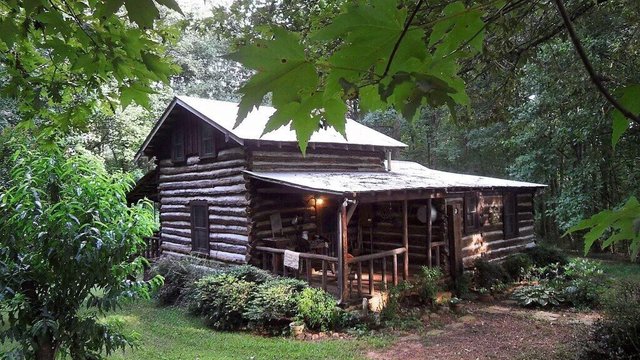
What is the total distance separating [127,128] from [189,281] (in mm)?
11588

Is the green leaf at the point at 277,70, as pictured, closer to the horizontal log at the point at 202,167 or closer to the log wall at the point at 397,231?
the horizontal log at the point at 202,167

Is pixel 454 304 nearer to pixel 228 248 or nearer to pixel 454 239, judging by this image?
pixel 454 239

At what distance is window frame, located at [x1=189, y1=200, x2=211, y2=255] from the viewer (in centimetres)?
1364

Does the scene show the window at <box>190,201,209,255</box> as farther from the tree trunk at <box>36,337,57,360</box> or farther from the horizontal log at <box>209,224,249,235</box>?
the tree trunk at <box>36,337,57,360</box>

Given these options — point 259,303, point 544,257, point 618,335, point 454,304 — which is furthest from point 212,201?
point 544,257

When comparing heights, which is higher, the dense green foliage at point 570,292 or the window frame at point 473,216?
the window frame at point 473,216

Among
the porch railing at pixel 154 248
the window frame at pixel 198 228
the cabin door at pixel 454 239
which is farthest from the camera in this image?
the porch railing at pixel 154 248

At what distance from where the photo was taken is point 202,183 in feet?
45.2

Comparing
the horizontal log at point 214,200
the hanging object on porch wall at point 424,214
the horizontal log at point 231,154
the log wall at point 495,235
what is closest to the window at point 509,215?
the log wall at point 495,235

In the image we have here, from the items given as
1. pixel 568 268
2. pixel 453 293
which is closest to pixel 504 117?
pixel 453 293

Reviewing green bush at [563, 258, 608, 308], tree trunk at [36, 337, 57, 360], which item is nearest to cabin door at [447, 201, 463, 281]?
green bush at [563, 258, 608, 308]

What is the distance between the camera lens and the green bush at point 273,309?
30.8ft

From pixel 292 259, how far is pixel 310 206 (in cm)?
266

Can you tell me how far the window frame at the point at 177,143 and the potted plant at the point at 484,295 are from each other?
10134mm
